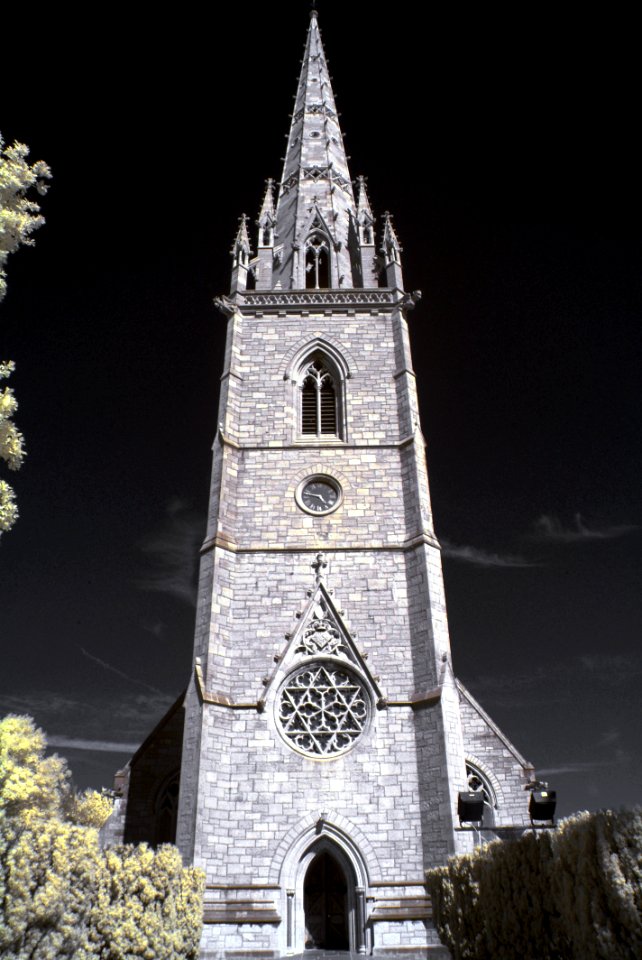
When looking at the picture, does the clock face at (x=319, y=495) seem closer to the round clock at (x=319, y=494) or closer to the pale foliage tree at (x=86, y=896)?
the round clock at (x=319, y=494)

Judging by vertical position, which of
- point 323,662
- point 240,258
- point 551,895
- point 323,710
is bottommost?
point 551,895

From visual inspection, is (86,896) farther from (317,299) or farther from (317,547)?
(317,299)

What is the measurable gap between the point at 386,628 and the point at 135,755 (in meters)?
7.11

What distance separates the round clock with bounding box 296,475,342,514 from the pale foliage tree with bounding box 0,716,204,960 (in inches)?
394

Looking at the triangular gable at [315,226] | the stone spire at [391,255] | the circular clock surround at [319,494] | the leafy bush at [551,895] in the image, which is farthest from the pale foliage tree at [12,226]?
the triangular gable at [315,226]

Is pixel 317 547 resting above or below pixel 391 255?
below

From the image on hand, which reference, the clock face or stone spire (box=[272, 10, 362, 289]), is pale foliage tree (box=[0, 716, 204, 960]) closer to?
the clock face

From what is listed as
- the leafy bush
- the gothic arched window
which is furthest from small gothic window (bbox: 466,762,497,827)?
the gothic arched window

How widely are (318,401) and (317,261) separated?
837 centimetres

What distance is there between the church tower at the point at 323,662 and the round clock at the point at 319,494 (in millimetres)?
60

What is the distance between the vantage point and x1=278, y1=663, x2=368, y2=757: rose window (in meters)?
16.3

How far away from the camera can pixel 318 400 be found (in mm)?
22312

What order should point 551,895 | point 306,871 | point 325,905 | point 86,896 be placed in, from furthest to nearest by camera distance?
point 325,905, point 306,871, point 86,896, point 551,895

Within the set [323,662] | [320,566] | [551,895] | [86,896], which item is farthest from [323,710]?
[551,895]
